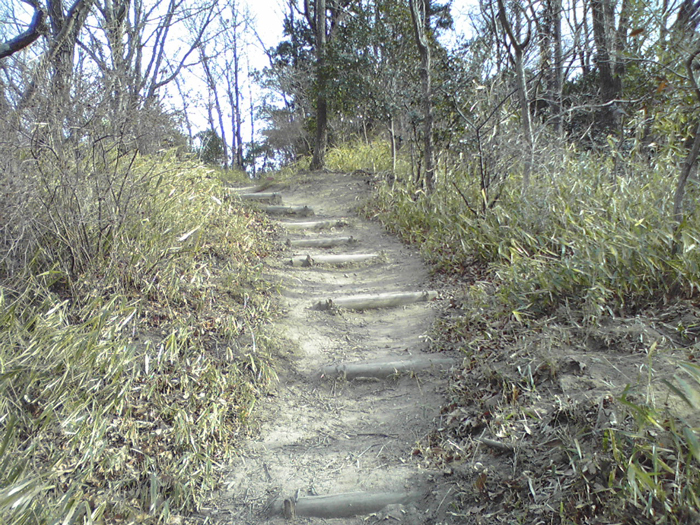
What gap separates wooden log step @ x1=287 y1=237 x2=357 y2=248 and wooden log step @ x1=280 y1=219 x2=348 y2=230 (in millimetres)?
528

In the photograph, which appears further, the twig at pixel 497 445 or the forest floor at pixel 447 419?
the twig at pixel 497 445

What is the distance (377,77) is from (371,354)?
5.28 m

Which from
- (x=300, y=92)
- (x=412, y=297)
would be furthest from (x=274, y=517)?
(x=300, y=92)

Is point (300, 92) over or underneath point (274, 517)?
over

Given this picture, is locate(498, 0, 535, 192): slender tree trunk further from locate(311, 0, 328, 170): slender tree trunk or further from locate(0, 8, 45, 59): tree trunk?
locate(311, 0, 328, 170): slender tree trunk

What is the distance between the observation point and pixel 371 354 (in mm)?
3322

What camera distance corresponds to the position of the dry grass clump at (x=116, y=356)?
2.02m

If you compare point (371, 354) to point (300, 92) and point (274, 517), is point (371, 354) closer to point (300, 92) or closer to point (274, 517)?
point (274, 517)

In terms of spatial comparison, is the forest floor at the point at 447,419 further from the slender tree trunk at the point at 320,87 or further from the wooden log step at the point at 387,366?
the slender tree trunk at the point at 320,87

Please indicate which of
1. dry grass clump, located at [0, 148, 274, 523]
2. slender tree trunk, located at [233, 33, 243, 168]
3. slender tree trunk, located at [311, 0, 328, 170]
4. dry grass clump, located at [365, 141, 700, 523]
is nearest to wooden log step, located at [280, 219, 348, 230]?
dry grass clump, located at [0, 148, 274, 523]

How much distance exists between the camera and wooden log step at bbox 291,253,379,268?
16.2 ft

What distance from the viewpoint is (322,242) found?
5.68 m

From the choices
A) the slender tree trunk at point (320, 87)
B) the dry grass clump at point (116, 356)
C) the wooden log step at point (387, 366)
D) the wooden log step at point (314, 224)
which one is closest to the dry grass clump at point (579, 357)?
the wooden log step at point (387, 366)

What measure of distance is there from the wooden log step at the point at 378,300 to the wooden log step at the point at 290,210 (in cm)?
309
